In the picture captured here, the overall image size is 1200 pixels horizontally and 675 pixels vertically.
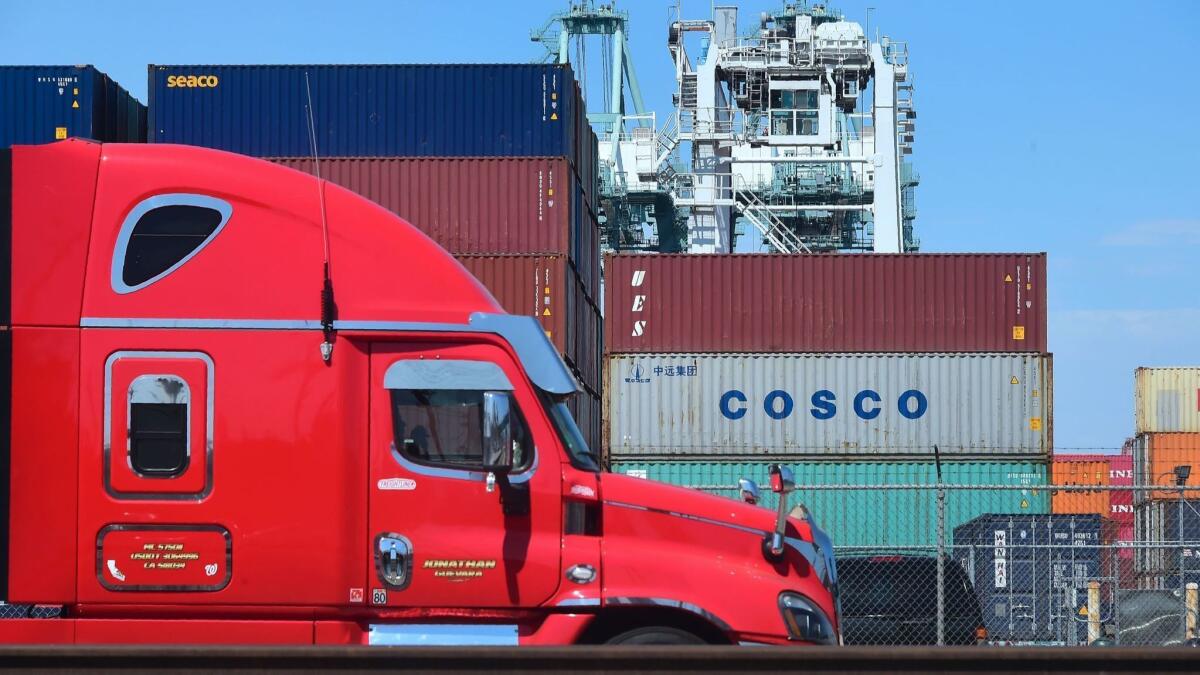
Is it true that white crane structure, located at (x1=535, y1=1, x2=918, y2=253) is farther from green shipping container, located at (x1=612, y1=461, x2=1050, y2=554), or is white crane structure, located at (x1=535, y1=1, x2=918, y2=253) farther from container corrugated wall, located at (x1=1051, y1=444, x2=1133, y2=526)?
green shipping container, located at (x1=612, y1=461, x2=1050, y2=554)

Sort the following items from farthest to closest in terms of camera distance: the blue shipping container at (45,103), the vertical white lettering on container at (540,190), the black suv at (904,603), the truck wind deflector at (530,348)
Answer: the vertical white lettering on container at (540,190) < the blue shipping container at (45,103) < the black suv at (904,603) < the truck wind deflector at (530,348)

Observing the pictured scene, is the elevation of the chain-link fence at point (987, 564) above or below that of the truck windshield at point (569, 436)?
below

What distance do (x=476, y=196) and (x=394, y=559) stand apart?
17064mm

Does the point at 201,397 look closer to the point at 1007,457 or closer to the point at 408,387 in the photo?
the point at 408,387

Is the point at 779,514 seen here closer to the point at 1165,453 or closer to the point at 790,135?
the point at 1165,453

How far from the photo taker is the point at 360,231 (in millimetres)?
8031

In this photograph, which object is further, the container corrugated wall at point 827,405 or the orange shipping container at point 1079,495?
the orange shipping container at point 1079,495

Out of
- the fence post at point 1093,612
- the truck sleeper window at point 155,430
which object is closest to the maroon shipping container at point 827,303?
the fence post at point 1093,612

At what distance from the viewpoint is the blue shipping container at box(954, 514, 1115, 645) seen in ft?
57.1

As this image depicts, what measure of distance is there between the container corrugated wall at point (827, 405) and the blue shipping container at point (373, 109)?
4.55m

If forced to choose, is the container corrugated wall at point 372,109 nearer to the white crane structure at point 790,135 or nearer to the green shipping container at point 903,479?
the green shipping container at point 903,479

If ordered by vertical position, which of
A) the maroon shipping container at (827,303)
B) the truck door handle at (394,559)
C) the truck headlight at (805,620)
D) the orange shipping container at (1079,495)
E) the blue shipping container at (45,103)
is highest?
the blue shipping container at (45,103)

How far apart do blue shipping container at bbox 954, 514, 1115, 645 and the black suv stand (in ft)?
3.87

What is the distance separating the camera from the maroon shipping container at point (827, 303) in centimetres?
2417
